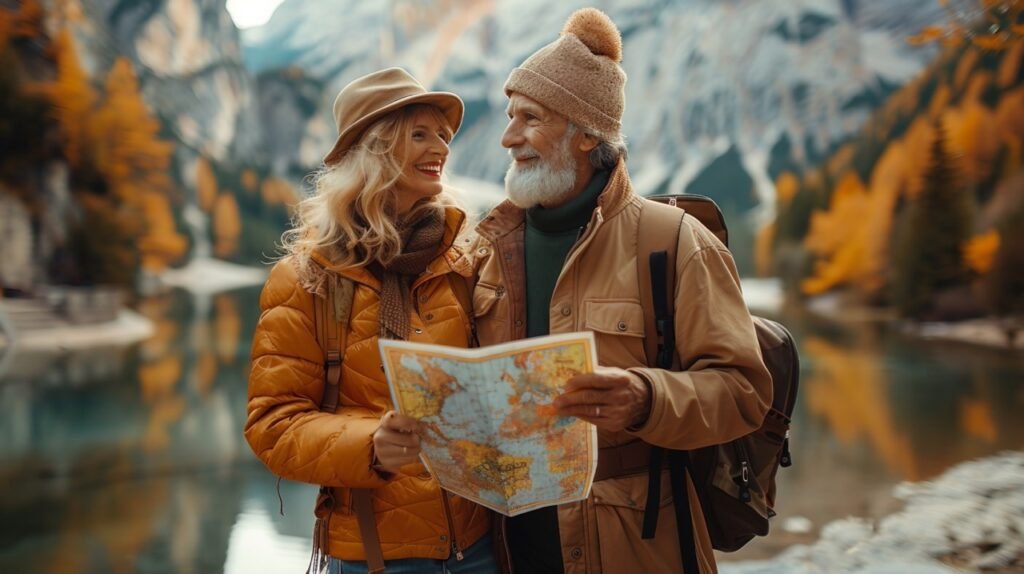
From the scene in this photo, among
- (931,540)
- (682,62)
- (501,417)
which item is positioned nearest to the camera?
(501,417)

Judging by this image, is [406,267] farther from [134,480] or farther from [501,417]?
[134,480]

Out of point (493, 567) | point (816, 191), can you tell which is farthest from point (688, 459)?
point (816, 191)

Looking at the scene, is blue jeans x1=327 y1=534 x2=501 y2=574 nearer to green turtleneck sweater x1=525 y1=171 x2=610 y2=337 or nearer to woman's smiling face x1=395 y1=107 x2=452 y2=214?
green turtleneck sweater x1=525 y1=171 x2=610 y2=337

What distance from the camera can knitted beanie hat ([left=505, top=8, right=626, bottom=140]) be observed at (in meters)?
1.74

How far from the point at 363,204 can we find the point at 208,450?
26.3 feet

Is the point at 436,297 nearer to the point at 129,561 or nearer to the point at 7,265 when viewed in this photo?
the point at 129,561

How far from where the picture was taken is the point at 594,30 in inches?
69.7

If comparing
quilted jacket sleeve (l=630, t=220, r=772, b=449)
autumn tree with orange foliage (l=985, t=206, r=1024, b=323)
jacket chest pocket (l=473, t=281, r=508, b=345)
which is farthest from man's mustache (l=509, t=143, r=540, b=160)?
autumn tree with orange foliage (l=985, t=206, r=1024, b=323)

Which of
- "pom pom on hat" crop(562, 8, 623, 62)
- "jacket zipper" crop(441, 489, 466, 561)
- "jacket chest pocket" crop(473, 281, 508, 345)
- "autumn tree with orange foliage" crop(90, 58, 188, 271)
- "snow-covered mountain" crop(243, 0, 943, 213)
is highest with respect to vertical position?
"snow-covered mountain" crop(243, 0, 943, 213)

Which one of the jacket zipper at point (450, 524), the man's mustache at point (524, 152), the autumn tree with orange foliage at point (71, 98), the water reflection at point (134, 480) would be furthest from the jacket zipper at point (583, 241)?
the autumn tree with orange foliage at point (71, 98)

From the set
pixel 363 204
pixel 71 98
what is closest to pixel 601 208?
pixel 363 204

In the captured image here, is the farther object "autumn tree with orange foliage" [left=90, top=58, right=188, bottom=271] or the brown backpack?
"autumn tree with orange foliage" [left=90, top=58, right=188, bottom=271]

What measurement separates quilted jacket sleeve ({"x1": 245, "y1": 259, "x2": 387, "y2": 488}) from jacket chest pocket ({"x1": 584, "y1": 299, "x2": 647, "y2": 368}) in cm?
48

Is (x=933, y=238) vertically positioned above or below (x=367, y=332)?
above
